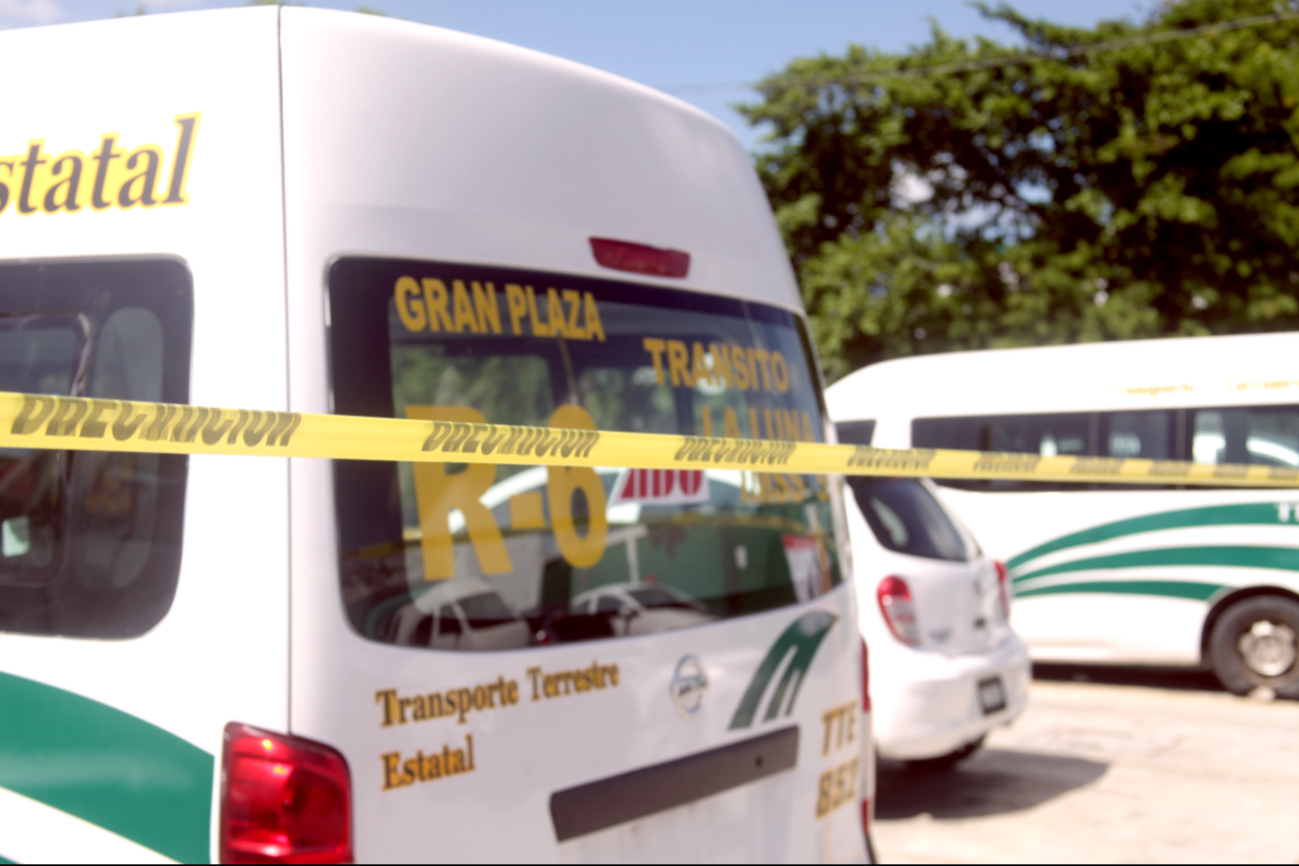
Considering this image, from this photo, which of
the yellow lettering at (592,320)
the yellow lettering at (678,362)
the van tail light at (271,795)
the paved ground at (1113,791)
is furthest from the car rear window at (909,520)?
the van tail light at (271,795)

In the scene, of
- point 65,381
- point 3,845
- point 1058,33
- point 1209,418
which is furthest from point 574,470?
point 1058,33

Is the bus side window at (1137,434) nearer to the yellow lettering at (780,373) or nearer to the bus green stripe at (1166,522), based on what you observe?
the bus green stripe at (1166,522)

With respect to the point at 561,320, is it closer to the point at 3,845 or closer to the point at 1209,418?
the point at 3,845

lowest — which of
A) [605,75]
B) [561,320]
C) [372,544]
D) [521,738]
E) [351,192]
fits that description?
[521,738]

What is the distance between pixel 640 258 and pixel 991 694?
361 centimetres

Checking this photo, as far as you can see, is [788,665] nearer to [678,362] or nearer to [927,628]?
[678,362]

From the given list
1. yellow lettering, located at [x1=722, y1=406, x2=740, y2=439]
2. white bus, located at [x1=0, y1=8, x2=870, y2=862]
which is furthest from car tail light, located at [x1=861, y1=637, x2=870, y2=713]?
yellow lettering, located at [x1=722, y1=406, x2=740, y2=439]

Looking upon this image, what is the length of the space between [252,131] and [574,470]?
3.35 ft

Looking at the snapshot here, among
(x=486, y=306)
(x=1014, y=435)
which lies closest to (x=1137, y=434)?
(x=1014, y=435)

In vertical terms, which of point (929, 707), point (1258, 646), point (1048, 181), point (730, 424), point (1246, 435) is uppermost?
point (1048, 181)

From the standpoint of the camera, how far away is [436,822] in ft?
7.36

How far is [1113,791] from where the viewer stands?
616 cm

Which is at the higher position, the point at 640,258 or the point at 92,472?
the point at 640,258

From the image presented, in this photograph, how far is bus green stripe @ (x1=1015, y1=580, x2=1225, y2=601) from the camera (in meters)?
8.83
